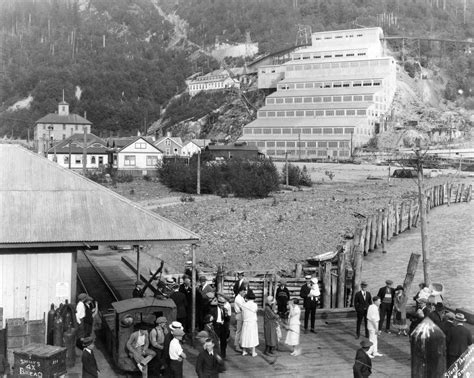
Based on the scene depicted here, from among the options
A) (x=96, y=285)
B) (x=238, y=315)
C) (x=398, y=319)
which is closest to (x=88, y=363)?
(x=238, y=315)

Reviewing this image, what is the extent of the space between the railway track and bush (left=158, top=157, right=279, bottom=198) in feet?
109

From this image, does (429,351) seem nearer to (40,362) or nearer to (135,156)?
(40,362)

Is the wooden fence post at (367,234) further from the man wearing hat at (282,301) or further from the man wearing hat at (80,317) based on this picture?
the man wearing hat at (80,317)

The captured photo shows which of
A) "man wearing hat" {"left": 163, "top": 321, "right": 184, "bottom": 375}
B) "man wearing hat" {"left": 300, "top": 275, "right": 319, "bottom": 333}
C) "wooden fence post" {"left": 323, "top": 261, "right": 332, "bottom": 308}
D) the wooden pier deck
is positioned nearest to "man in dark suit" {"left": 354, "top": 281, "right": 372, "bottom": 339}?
the wooden pier deck

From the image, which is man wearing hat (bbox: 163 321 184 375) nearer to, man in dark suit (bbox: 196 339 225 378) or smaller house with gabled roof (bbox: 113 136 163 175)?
man in dark suit (bbox: 196 339 225 378)

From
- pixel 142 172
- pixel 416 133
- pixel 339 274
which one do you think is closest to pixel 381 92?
pixel 416 133

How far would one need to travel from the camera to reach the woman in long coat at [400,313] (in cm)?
1605

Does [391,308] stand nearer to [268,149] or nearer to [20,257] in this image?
[20,257]

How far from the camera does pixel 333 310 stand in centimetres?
1767

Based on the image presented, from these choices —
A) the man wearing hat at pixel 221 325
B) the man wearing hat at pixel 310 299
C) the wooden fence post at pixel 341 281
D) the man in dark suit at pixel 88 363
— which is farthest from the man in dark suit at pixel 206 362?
the wooden fence post at pixel 341 281

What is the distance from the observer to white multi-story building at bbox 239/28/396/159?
108562 mm

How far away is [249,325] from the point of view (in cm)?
1366

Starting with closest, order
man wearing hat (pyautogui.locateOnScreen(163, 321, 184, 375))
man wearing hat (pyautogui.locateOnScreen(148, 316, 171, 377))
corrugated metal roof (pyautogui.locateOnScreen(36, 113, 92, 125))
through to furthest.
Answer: man wearing hat (pyautogui.locateOnScreen(163, 321, 184, 375))
man wearing hat (pyautogui.locateOnScreen(148, 316, 171, 377))
corrugated metal roof (pyautogui.locateOnScreen(36, 113, 92, 125))

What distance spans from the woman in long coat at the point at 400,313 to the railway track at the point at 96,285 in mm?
7874
